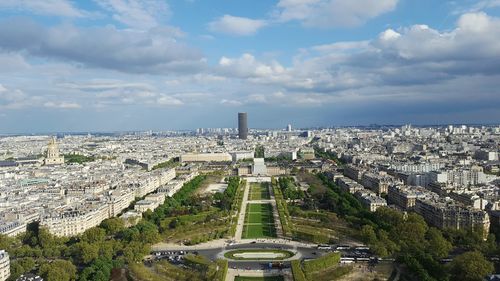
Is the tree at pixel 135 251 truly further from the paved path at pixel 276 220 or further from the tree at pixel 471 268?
Answer: the tree at pixel 471 268

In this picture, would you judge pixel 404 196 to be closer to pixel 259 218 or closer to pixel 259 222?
pixel 259 218

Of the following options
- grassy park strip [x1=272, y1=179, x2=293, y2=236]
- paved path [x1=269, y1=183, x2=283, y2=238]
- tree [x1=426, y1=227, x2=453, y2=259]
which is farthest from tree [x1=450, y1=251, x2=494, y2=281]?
paved path [x1=269, y1=183, x2=283, y2=238]

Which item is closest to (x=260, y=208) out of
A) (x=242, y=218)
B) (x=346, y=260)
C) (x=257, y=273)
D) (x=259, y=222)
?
(x=242, y=218)

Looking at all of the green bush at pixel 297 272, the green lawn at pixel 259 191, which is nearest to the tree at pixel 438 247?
the green bush at pixel 297 272

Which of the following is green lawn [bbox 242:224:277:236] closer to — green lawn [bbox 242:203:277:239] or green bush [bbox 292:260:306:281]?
green lawn [bbox 242:203:277:239]

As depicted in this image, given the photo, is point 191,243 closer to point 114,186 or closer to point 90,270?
point 90,270
